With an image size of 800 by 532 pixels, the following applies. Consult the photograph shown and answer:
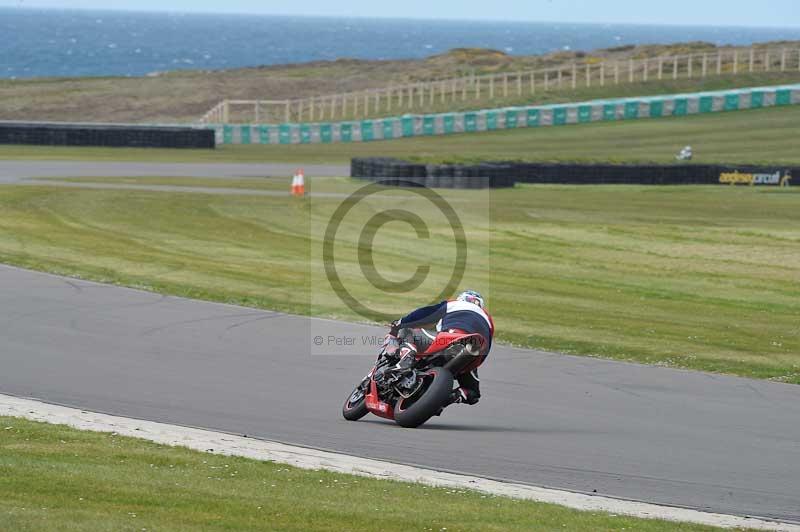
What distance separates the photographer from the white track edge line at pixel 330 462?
862cm

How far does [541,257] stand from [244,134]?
1169 inches

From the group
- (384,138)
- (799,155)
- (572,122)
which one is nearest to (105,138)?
(384,138)

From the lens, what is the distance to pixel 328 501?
8.23m

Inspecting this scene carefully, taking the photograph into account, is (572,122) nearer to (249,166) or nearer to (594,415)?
(249,166)

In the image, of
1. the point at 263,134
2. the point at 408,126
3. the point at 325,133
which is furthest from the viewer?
the point at 408,126

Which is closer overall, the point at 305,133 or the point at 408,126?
the point at 305,133

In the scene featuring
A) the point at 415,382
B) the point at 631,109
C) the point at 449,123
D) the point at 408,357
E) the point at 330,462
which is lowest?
the point at 449,123

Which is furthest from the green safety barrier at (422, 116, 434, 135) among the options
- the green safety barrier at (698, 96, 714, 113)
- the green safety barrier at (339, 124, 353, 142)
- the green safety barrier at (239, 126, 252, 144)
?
the green safety barrier at (698, 96, 714, 113)

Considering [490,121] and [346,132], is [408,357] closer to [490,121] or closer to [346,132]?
[346,132]

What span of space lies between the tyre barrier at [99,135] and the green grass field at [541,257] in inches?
558

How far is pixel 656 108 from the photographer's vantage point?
177 ft

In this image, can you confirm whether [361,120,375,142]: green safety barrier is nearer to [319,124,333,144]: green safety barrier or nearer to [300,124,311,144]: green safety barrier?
[319,124,333,144]: green safety barrier

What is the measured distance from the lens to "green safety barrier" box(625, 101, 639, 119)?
53719 mm

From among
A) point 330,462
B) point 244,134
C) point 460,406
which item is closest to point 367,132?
point 244,134
